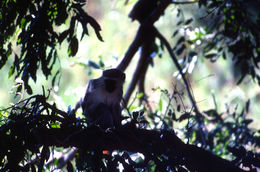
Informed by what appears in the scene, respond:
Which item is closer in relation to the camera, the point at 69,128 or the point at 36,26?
the point at 69,128

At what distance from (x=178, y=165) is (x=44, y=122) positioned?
94 cm

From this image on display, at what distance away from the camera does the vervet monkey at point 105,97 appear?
395 centimetres

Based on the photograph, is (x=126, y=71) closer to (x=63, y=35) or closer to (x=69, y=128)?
(x=63, y=35)

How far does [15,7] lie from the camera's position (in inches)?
114

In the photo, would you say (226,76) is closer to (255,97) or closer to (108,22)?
(255,97)

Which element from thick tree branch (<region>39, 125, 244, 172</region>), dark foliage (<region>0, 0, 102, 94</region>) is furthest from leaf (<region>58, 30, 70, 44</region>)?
thick tree branch (<region>39, 125, 244, 172</region>)

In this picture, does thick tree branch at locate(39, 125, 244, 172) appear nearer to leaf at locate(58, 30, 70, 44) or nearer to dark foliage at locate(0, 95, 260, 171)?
dark foliage at locate(0, 95, 260, 171)

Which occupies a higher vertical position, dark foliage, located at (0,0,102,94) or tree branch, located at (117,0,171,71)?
tree branch, located at (117,0,171,71)

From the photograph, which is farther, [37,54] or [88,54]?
[88,54]

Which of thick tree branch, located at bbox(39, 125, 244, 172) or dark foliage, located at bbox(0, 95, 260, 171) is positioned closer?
dark foliage, located at bbox(0, 95, 260, 171)

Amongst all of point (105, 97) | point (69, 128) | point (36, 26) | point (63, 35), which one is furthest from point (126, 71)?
point (69, 128)

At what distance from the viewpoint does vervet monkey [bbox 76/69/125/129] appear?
3945mm

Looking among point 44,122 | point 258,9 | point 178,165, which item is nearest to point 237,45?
point 258,9

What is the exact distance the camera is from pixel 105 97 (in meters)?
4.08
